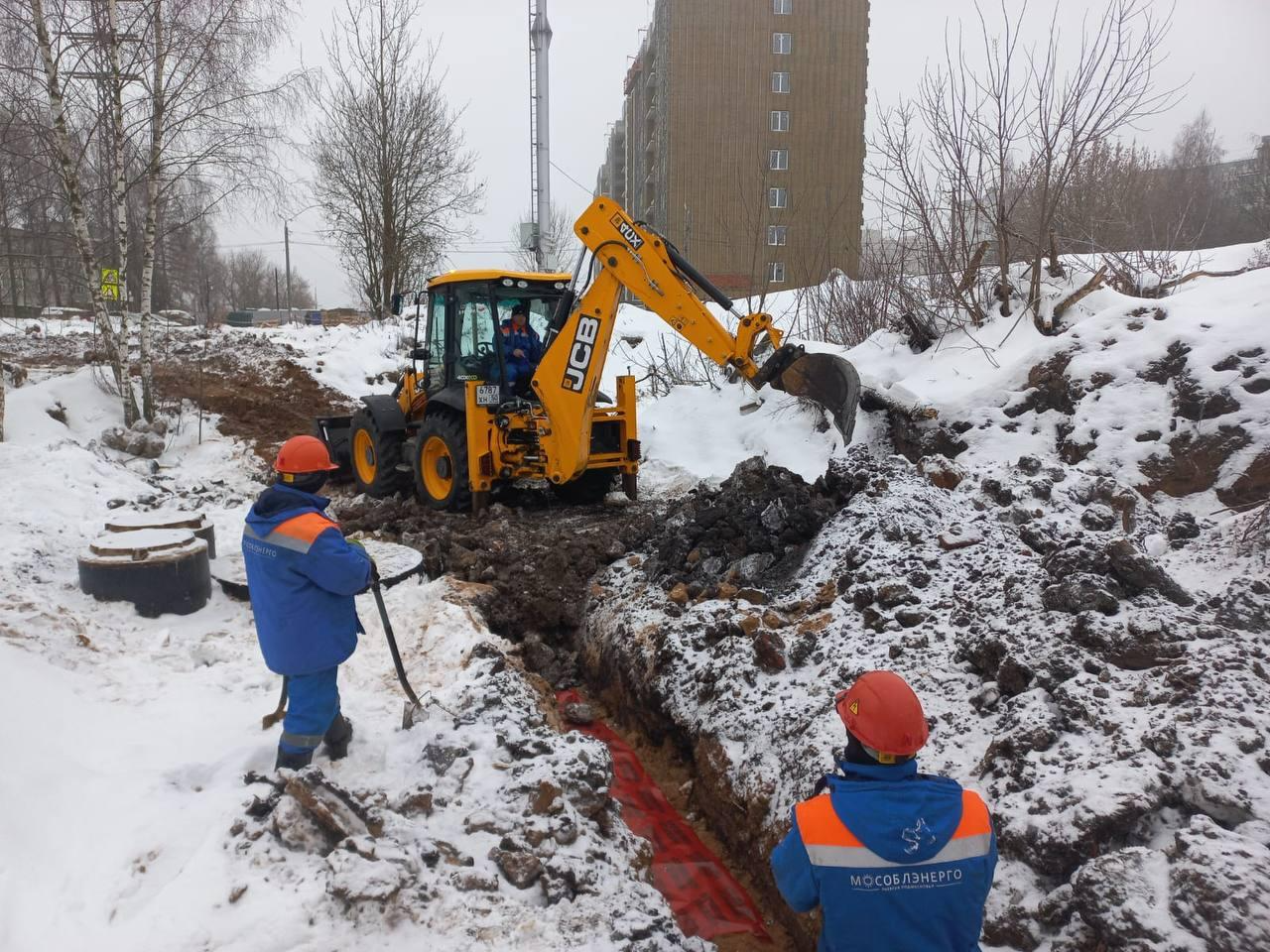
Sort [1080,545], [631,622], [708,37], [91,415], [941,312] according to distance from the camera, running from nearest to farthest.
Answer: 1. [1080,545]
2. [631,622]
3. [941,312]
4. [91,415]
5. [708,37]

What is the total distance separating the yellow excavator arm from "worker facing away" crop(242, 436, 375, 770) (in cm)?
308

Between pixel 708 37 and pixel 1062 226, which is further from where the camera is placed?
pixel 708 37

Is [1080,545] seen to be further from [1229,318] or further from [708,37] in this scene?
[708,37]

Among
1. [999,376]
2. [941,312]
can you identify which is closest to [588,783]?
[999,376]

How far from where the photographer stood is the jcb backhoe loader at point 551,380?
5738mm

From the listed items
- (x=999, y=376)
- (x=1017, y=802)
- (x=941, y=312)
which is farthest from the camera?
(x=941, y=312)

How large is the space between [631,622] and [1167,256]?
620cm

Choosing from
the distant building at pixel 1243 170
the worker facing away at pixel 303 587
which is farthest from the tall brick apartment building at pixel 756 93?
the worker facing away at pixel 303 587

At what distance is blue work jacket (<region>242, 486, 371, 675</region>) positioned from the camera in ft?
10.8

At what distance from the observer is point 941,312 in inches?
313

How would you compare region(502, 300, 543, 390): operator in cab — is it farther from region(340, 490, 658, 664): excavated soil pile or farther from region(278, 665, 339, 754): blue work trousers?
region(278, 665, 339, 754): blue work trousers

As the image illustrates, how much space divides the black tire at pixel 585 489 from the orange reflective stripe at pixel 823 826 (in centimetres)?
640

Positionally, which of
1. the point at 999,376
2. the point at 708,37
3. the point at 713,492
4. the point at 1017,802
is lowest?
the point at 1017,802

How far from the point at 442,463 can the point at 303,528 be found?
4903mm
